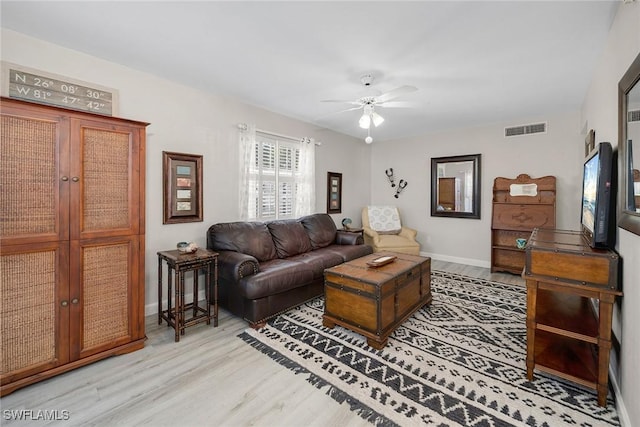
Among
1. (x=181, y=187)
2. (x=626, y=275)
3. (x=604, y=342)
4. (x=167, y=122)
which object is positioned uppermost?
(x=167, y=122)

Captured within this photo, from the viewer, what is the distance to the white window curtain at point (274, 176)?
3.82m

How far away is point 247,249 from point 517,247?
4.18m

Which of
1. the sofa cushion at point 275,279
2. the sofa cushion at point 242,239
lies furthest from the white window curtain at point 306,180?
the sofa cushion at point 275,279

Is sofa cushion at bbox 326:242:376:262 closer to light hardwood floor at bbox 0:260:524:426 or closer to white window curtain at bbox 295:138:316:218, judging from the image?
white window curtain at bbox 295:138:316:218

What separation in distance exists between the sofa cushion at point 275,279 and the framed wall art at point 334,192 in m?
2.21

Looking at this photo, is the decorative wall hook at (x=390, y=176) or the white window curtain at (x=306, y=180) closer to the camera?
the white window curtain at (x=306, y=180)

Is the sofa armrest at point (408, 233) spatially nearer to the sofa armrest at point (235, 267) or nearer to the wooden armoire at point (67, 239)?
the sofa armrest at point (235, 267)

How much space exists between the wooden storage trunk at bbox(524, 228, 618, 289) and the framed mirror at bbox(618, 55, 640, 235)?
24 cm

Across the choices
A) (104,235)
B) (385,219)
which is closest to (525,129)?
(385,219)

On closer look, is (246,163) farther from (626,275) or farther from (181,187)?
(626,275)

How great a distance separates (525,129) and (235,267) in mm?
4933

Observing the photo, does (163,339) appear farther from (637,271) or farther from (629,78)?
(629,78)

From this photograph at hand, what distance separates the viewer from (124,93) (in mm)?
2758

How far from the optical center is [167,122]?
3.08 m
